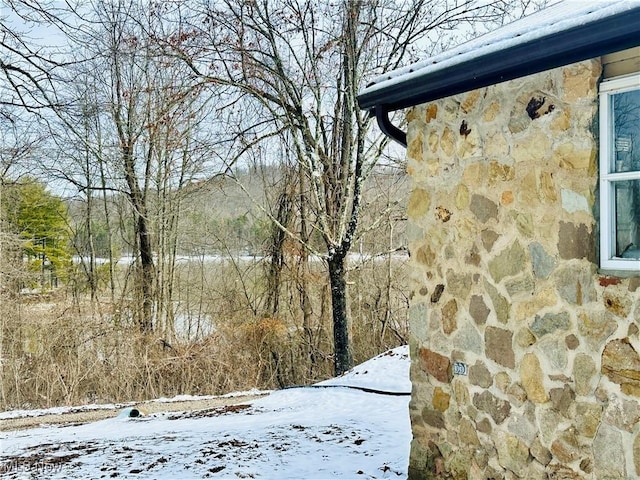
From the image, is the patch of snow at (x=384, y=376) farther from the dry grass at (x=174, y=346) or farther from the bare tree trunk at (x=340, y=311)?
the dry grass at (x=174, y=346)

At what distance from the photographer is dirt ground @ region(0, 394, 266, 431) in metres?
7.50

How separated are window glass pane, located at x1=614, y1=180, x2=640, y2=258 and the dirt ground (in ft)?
22.2

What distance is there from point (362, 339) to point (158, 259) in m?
5.80

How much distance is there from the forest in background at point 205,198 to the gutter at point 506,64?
4.44 m

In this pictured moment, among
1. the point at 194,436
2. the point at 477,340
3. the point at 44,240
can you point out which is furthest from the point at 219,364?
the point at 477,340

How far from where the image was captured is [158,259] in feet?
45.1

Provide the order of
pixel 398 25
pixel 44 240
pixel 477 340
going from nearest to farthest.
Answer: pixel 477 340
pixel 398 25
pixel 44 240

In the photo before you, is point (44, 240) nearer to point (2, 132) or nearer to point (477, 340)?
point (2, 132)

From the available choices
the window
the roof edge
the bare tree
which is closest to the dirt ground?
the bare tree

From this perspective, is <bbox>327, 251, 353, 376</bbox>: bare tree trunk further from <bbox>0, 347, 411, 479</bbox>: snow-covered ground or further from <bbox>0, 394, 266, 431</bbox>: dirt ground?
<bbox>0, 347, 411, 479</bbox>: snow-covered ground

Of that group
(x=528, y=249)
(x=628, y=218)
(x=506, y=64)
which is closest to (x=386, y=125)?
(x=506, y=64)

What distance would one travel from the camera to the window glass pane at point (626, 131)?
2381mm

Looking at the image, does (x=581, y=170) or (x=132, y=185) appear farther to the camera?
(x=132, y=185)

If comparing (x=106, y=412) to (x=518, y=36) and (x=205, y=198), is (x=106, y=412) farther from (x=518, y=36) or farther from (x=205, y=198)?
(x=518, y=36)
